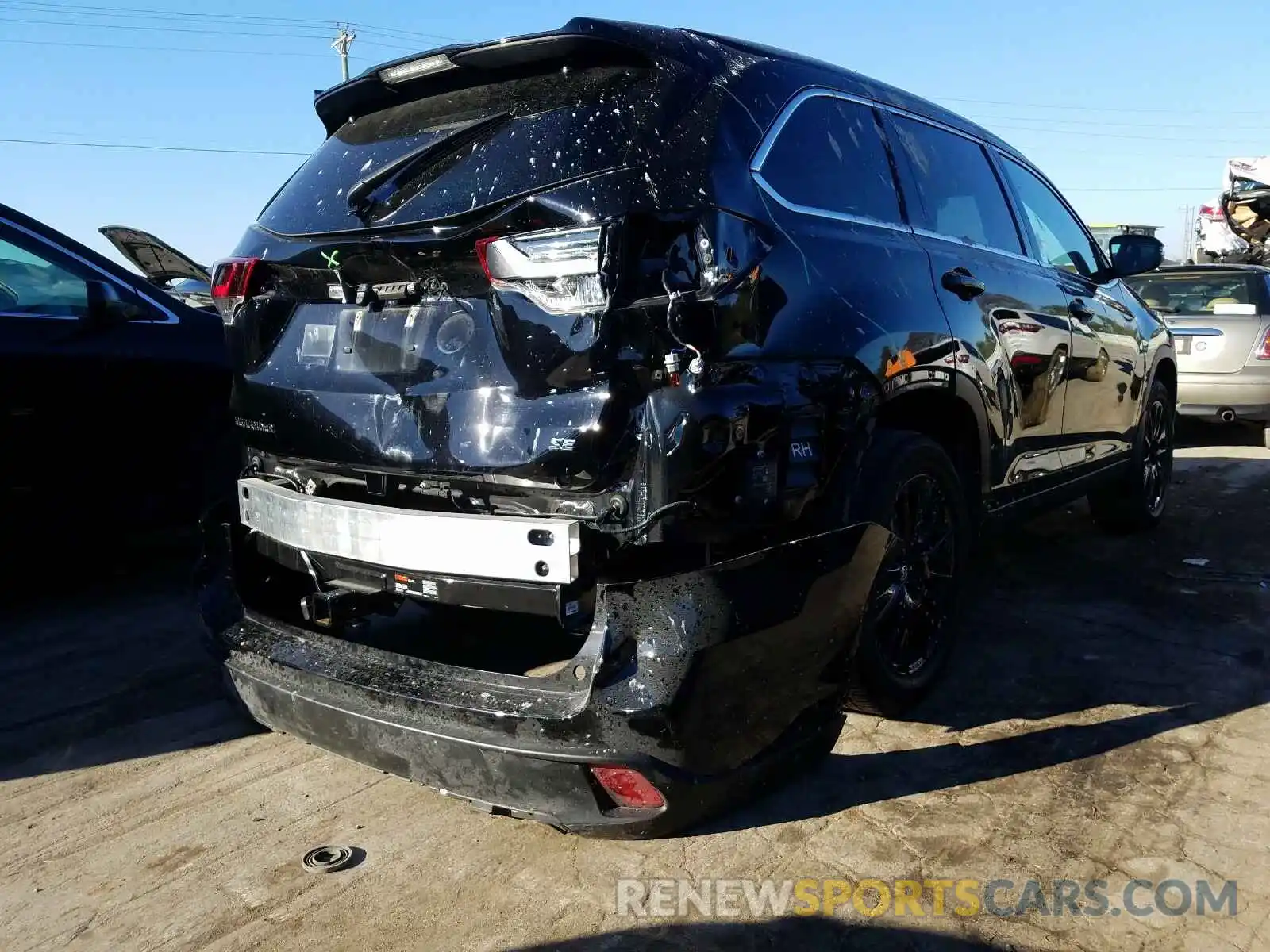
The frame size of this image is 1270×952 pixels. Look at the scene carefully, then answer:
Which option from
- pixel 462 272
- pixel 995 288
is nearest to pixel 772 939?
pixel 462 272

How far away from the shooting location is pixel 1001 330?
3656 mm

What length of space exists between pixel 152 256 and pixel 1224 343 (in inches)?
319

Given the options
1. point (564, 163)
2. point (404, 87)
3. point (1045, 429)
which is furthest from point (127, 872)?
point (1045, 429)

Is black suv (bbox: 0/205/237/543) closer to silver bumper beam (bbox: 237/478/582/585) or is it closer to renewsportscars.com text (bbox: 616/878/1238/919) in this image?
silver bumper beam (bbox: 237/478/582/585)

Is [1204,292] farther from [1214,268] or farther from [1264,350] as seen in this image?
[1264,350]

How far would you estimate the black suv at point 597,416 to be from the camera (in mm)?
2211

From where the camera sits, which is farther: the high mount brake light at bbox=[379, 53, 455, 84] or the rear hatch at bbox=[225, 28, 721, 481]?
the high mount brake light at bbox=[379, 53, 455, 84]

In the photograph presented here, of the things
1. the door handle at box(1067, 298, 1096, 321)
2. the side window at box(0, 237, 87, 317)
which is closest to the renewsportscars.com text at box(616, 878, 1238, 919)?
the door handle at box(1067, 298, 1096, 321)

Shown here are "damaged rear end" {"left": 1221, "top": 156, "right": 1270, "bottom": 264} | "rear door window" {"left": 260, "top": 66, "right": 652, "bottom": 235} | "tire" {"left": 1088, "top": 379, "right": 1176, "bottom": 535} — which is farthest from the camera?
"damaged rear end" {"left": 1221, "top": 156, "right": 1270, "bottom": 264}

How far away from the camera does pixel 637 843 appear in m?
2.67

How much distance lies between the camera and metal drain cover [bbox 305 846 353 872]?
101 inches

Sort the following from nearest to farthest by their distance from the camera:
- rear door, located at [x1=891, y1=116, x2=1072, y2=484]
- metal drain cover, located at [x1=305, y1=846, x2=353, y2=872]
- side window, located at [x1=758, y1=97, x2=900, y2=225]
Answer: metal drain cover, located at [x1=305, y1=846, x2=353, y2=872], side window, located at [x1=758, y1=97, x2=900, y2=225], rear door, located at [x1=891, y1=116, x2=1072, y2=484]

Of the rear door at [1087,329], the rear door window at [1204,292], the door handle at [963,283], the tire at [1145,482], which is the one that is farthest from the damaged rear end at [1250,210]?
the door handle at [963,283]

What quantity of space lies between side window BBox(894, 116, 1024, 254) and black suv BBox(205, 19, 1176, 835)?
7.1 inches
